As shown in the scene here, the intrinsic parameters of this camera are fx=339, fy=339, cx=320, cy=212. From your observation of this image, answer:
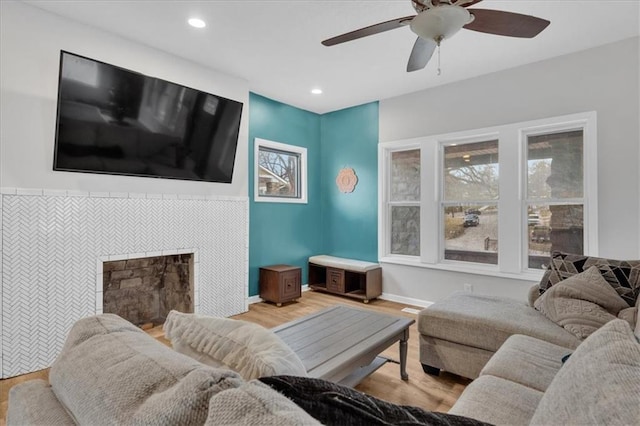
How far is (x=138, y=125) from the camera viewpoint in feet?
9.68

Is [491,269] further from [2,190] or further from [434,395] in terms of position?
[2,190]

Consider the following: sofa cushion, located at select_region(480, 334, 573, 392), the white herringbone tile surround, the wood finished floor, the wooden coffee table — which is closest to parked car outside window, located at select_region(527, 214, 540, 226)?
the wood finished floor

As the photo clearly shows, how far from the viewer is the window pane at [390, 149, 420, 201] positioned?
4469 mm

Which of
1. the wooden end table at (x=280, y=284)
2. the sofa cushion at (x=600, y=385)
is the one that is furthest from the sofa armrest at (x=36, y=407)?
the wooden end table at (x=280, y=284)

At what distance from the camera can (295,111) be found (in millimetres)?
4961

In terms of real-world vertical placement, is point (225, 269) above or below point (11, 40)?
below

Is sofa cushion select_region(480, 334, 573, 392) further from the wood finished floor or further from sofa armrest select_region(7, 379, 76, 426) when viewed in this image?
sofa armrest select_region(7, 379, 76, 426)

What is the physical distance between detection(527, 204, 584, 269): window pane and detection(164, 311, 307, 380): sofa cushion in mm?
3505

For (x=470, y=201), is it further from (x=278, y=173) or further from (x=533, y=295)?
(x=278, y=173)

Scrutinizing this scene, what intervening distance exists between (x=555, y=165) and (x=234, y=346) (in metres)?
3.77

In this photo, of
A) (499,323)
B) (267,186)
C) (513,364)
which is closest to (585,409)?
(513,364)

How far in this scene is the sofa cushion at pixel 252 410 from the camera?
48 cm

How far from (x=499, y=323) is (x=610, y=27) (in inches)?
104

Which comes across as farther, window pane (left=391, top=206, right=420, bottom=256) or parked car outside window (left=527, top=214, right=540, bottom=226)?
Answer: window pane (left=391, top=206, right=420, bottom=256)
